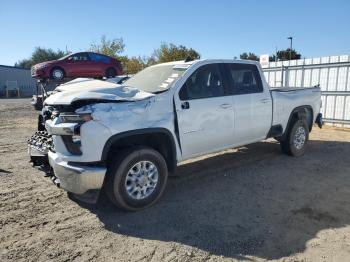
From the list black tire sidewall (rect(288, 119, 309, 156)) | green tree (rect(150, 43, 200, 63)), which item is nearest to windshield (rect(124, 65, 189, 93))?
black tire sidewall (rect(288, 119, 309, 156))

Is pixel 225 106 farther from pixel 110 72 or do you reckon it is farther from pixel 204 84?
pixel 110 72

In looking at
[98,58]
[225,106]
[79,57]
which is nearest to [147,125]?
[225,106]

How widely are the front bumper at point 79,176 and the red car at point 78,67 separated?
10951 mm

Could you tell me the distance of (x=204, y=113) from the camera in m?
5.07

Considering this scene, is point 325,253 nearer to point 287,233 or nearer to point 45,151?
point 287,233

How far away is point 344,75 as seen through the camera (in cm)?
1194

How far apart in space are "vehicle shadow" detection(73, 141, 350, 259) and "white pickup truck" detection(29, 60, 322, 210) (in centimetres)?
44

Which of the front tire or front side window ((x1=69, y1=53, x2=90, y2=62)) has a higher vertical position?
front side window ((x1=69, y1=53, x2=90, y2=62))

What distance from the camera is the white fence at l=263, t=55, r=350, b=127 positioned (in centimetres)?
1200

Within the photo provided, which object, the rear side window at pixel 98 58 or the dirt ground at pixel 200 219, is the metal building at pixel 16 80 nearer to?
the rear side window at pixel 98 58

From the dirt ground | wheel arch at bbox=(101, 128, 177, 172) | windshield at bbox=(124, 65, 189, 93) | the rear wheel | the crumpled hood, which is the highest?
the rear wheel

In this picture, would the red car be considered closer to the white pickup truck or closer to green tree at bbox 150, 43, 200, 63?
the white pickup truck

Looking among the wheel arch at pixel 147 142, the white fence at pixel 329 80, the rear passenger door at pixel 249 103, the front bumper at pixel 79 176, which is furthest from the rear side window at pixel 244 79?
the white fence at pixel 329 80

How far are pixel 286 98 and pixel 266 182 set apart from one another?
2084mm
